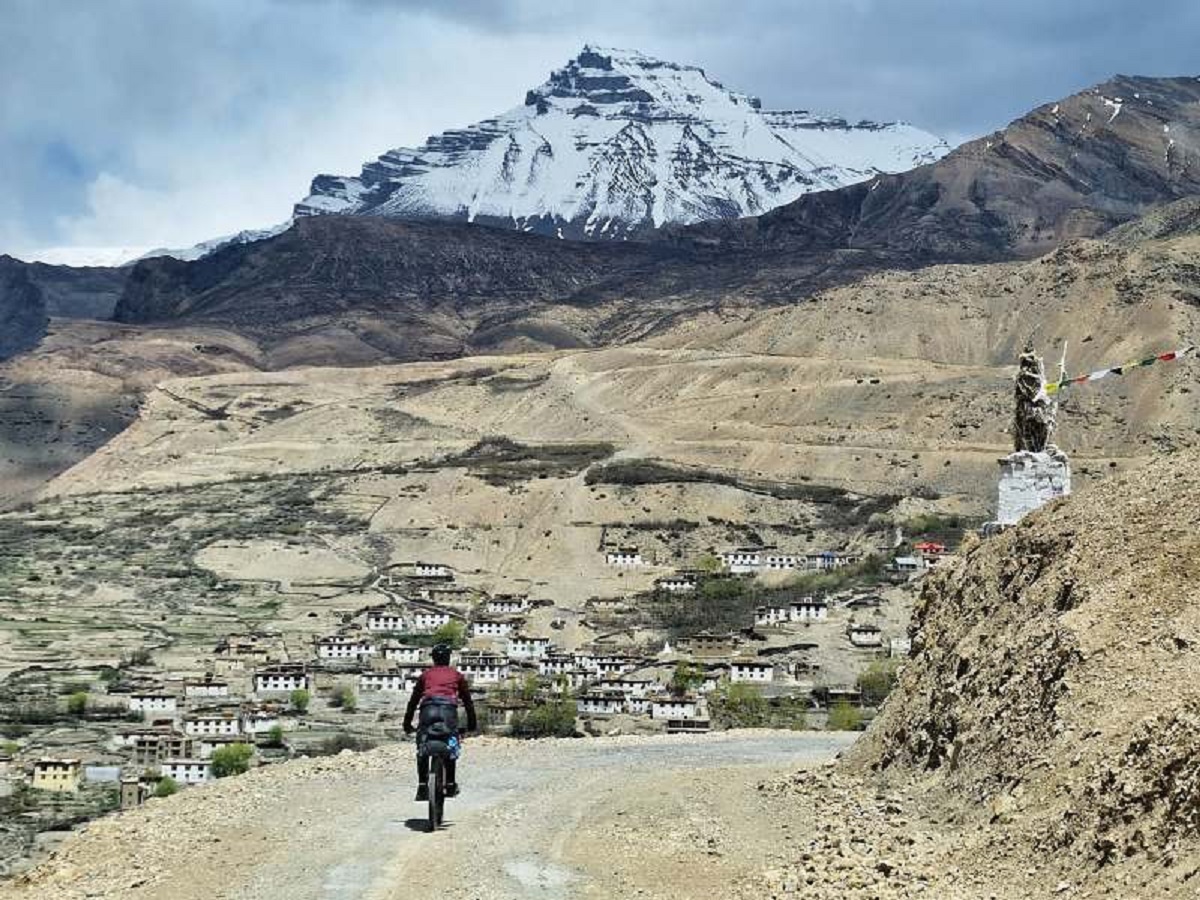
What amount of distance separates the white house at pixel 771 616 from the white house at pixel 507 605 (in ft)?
44.4

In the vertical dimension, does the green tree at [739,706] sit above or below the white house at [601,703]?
above

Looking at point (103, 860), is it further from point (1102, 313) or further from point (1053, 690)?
point (1102, 313)

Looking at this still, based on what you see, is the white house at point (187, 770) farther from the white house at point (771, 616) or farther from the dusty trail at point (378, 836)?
the dusty trail at point (378, 836)

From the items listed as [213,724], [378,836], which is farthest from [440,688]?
[213,724]

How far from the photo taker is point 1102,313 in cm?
14288

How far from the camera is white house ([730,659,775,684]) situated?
2530 inches

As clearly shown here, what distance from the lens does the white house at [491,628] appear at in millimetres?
82688

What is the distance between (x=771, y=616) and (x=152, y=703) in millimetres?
27491

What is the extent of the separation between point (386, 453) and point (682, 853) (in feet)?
422

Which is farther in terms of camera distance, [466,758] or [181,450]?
[181,450]

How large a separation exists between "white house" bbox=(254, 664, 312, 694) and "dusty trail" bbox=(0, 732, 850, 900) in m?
47.4

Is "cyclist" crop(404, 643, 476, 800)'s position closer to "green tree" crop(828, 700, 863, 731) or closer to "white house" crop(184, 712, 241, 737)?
"green tree" crop(828, 700, 863, 731)

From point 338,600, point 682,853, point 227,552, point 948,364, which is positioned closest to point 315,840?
point 682,853

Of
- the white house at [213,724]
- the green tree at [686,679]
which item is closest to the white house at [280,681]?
the white house at [213,724]
